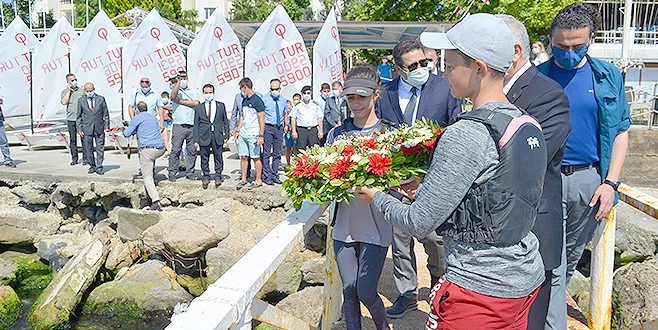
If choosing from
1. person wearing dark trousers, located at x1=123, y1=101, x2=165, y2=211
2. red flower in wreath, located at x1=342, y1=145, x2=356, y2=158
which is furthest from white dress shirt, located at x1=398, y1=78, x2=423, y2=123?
person wearing dark trousers, located at x1=123, y1=101, x2=165, y2=211

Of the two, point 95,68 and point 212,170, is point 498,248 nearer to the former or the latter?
point 212,170

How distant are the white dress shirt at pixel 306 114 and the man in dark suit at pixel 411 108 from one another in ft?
24.9

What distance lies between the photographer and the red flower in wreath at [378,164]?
293 centimetres

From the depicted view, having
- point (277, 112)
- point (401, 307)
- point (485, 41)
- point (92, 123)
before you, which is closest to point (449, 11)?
point (277, 112)

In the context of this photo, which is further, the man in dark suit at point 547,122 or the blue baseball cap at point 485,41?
the man in dark suit at point 547,122

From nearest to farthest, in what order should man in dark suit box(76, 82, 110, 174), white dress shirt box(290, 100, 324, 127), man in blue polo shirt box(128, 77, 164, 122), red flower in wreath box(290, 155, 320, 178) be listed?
red flower in wreath box(290, 155, 320, 178) < white dress shirt box(290, 100, 324, 127) < man in dark suit box(76, 82, 110, 174) < man in blue polo shirt box(128, 77, 164, 122)

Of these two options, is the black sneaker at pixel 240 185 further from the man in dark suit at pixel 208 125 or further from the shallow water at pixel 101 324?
the shallow water at pixel 101 324

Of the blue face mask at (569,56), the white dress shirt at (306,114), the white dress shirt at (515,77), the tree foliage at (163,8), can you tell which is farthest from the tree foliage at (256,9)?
the white dress shirt at (515,77)

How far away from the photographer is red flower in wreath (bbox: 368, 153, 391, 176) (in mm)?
2932

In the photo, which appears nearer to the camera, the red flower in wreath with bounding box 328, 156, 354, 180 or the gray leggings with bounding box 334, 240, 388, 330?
the red flower in wreath with bounding box 328, 156, 354, 180

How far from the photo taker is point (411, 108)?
4234mm

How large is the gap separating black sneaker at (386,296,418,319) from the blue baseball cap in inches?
105

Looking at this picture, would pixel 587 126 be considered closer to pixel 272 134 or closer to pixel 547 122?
pixel 547 122

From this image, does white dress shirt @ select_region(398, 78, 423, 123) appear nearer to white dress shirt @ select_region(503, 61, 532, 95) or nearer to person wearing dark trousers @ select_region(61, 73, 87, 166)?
white dress shirt @ select_region(503, 61, 532, 95)
